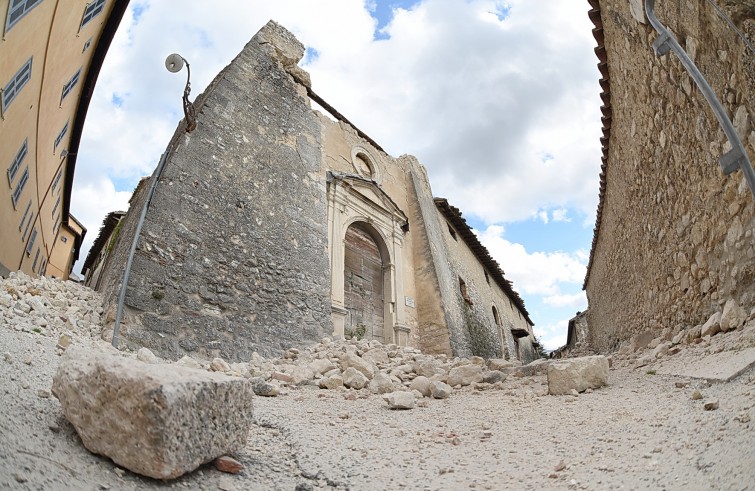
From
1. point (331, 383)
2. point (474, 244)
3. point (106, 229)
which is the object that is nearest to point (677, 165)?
point (331, 383)

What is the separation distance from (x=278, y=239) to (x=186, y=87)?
2811 mm

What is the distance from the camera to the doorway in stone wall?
836 centimetres

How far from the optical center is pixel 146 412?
4.71 feet

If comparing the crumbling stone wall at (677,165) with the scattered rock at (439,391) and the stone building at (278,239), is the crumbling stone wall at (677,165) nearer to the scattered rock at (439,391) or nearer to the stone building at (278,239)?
the scattered rock at (439,391)

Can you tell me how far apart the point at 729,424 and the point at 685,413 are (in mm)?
403

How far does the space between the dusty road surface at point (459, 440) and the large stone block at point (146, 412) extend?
0.27 ft

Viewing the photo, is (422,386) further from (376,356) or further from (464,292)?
(464,292)

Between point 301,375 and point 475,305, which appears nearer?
point 301,375

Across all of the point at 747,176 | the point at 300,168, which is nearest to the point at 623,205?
the point at 747,176

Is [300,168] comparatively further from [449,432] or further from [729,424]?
[729,424]

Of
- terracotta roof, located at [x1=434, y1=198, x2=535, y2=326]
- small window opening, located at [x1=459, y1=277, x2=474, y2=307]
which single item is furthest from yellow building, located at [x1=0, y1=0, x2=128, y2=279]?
small window opening, located at [x1=459, y1=277, x2=474, y2=307]

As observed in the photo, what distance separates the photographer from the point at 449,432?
2.60 meters

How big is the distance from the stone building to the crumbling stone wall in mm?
4736

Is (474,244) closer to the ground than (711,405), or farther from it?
farther from it
